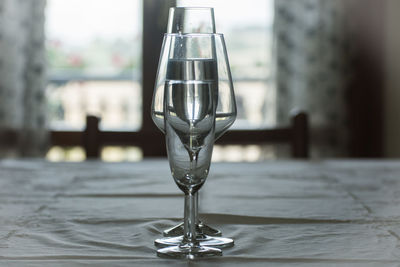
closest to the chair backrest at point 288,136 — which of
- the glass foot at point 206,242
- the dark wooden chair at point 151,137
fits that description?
the dark wooden chair at point 151,137

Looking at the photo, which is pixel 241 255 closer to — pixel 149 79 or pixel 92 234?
pixel 92 234

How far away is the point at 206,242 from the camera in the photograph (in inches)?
29.6

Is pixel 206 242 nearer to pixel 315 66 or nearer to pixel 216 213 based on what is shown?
pixel 216 213

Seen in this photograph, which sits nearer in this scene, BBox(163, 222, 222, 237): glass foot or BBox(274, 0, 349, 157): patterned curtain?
BBox(163, 222, 222, 237): glass foot

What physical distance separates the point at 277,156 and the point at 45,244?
269 centimetres

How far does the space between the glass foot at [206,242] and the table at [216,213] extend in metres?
0.01

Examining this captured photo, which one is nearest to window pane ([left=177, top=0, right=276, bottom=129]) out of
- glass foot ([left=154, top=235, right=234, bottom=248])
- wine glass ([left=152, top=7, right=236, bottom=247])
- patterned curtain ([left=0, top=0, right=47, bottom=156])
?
patterned curtain ([left=0, top=0, right=47, bottom=156])

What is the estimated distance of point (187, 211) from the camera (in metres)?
0.70

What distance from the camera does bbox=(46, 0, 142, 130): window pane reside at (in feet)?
11.6

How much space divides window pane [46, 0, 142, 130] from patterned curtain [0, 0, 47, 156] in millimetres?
83

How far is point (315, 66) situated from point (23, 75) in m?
1.45

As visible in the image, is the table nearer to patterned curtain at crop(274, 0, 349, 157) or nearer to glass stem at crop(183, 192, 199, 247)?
glass stem at crop(183, 192, 199, 247)

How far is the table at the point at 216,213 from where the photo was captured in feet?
2.30

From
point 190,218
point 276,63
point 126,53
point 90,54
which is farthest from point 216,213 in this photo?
point 90,54
